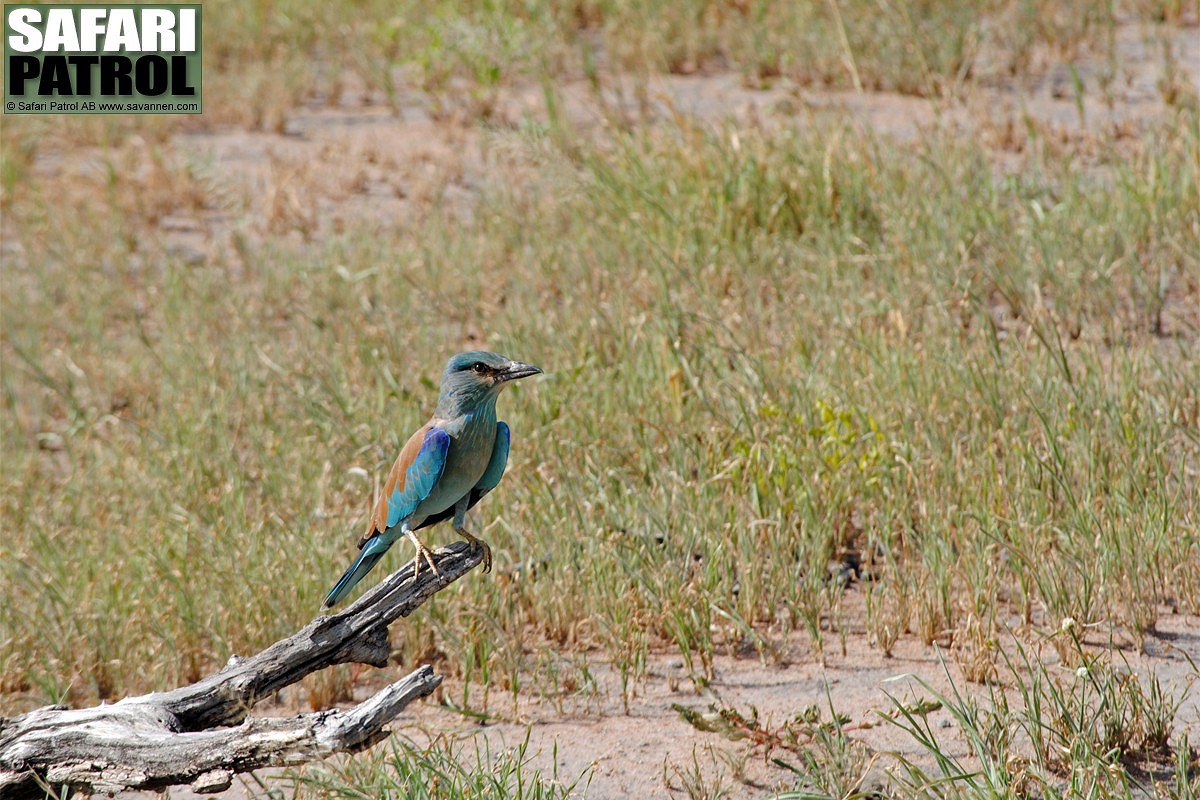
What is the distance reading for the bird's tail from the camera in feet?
13.1

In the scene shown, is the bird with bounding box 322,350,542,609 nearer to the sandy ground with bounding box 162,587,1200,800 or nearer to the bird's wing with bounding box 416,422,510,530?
the bird's wing with bounding box 416,422,510,530

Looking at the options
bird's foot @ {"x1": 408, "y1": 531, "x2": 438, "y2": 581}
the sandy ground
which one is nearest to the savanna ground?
the sandy ground

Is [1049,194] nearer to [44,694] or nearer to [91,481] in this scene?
[91,481]

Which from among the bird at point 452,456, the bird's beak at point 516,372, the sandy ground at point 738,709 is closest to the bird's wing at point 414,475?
the bird at point 452,456

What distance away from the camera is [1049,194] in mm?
7293

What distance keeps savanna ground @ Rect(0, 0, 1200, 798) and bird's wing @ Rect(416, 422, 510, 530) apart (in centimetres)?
65

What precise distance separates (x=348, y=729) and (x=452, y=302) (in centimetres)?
423

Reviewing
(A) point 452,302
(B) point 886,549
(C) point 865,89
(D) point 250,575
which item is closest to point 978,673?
(B) point 886,549

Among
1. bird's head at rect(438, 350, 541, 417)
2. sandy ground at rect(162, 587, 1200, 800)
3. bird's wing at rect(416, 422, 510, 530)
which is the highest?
bird's head at rect(438, 350, 541, 417)

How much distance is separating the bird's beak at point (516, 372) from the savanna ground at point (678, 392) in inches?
41.0

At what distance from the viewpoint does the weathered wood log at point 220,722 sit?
3111mm

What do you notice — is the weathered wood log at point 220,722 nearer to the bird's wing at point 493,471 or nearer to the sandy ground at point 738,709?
the bird's wing at point 493,471

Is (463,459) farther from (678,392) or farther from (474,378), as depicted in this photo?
(678,392)

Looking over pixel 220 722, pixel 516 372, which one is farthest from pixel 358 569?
pixel 516 372
